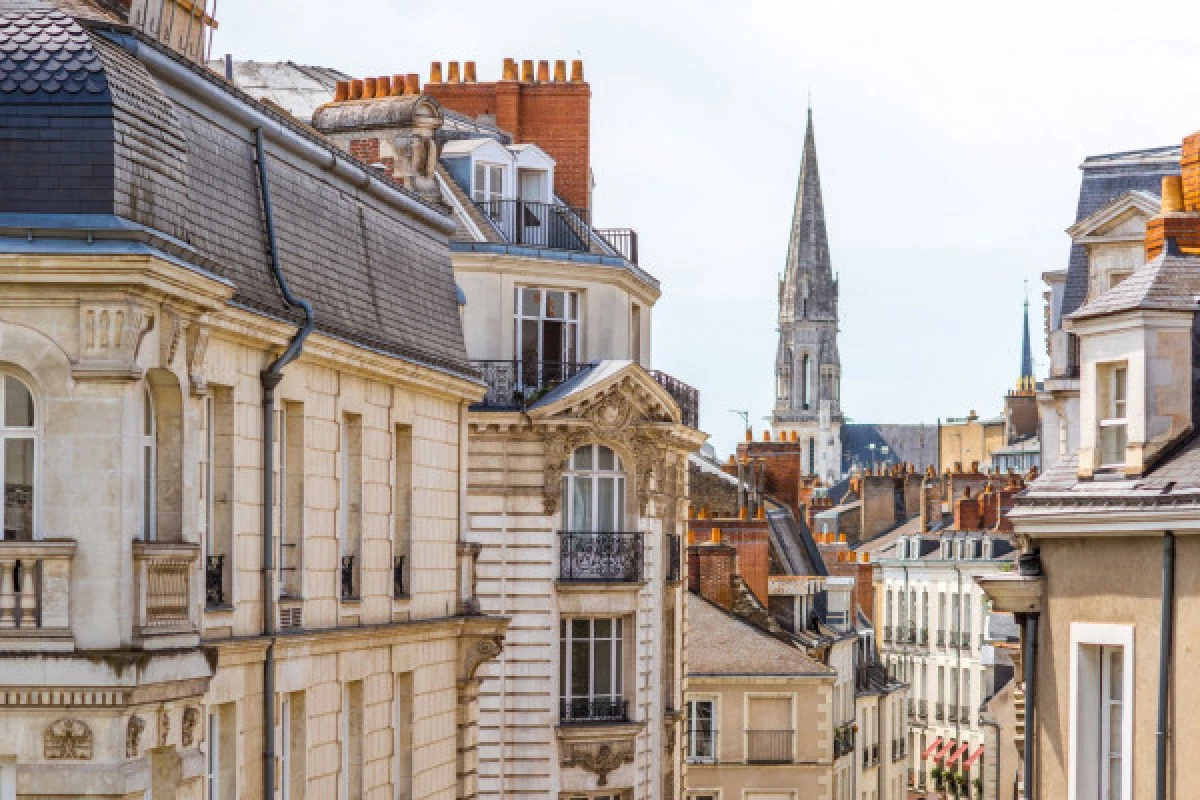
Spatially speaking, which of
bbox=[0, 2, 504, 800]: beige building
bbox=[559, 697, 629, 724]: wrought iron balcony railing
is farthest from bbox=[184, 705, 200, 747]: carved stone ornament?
bbox=[559, 697, 629, 724]: wrought iron balcony railing

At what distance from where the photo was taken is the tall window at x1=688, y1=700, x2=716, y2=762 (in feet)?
211

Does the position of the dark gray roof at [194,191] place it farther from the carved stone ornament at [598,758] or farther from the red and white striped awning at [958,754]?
the red and white striped awning at [958,754]

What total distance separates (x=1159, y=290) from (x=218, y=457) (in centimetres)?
859

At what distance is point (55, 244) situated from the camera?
20906mm

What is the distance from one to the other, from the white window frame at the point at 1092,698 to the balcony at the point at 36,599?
9313 mm

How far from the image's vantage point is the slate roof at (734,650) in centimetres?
6512

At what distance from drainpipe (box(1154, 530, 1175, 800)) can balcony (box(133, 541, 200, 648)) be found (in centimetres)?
814

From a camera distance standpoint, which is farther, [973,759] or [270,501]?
[973,759]

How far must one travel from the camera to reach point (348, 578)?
30094mm

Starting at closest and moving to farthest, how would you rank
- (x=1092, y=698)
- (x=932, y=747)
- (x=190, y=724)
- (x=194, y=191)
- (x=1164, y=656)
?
(x=190, y=724)
(x=1164, y=656)
(x=194, y=191)
(x=1092, y=698)
(x=932, y=747)

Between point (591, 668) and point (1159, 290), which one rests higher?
point (1159, 290)

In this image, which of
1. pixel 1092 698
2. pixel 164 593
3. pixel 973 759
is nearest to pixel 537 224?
pixel 1092 698

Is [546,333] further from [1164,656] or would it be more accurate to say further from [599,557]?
[1164,656]

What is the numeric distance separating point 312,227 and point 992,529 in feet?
283
